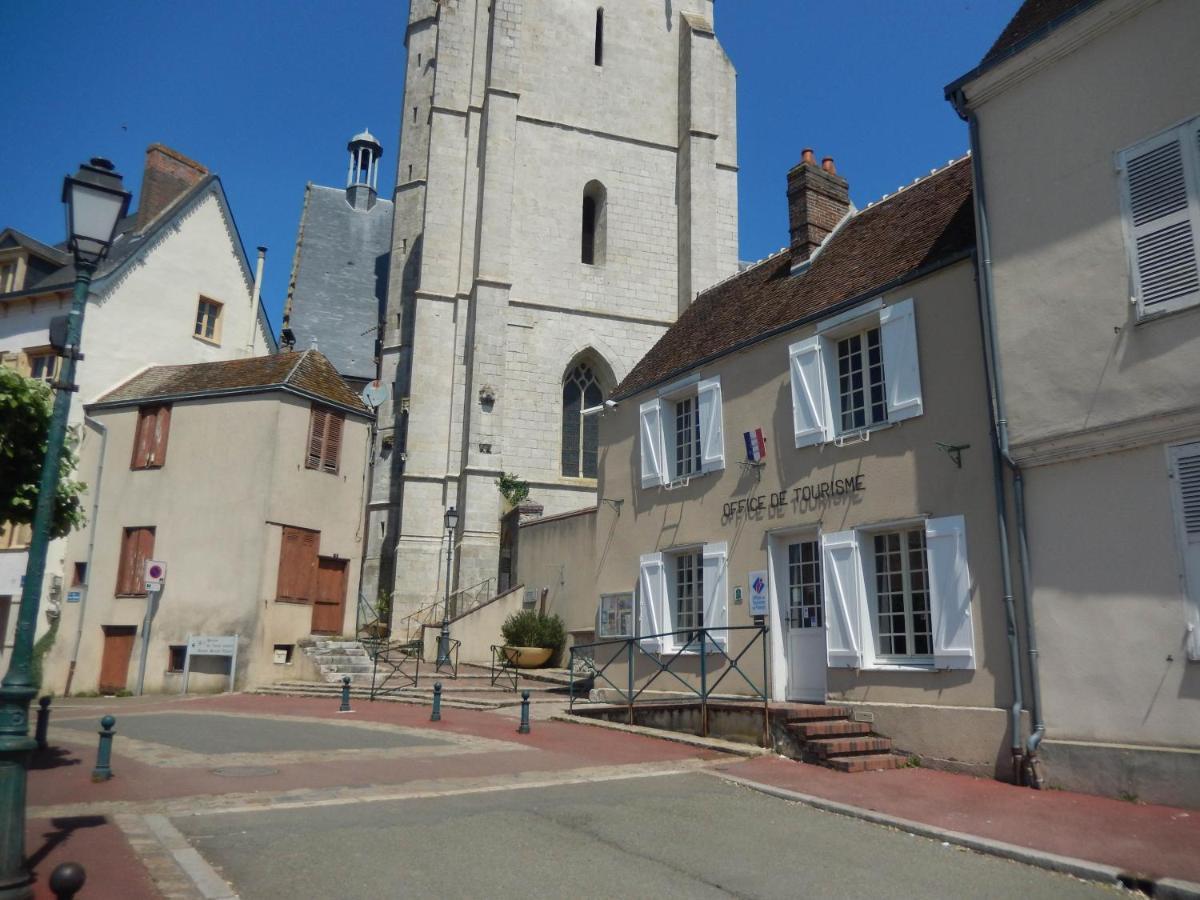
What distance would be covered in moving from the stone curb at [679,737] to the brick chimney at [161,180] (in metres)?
19.2

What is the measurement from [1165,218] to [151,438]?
58.8 ft

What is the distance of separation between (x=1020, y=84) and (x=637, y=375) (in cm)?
767

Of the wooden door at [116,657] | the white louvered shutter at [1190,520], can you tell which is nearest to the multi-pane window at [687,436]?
the white louvered shutter at [1190,520]

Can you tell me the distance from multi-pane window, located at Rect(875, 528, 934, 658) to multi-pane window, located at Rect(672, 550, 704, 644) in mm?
3178

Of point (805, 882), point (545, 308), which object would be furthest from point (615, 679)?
point (545, 308)

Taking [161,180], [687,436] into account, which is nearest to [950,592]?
[687,436]

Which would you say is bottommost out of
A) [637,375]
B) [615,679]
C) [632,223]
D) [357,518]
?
[615,679]

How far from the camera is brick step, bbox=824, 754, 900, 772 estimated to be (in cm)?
915

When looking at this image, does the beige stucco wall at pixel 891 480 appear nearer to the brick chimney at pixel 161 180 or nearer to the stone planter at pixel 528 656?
the stone planter at pixel 528 656

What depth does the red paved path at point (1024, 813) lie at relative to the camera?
20.2 feet

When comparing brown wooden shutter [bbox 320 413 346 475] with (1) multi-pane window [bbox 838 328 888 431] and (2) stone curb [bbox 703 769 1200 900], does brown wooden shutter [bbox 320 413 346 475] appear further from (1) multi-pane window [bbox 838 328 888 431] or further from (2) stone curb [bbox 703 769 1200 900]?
(2) stone curb [bbox 703 769 1200 900]

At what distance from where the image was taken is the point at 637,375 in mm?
15758

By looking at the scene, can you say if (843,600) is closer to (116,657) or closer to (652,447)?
(652,447)

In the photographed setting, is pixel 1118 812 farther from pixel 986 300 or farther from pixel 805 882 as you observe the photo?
pixel 986 300
